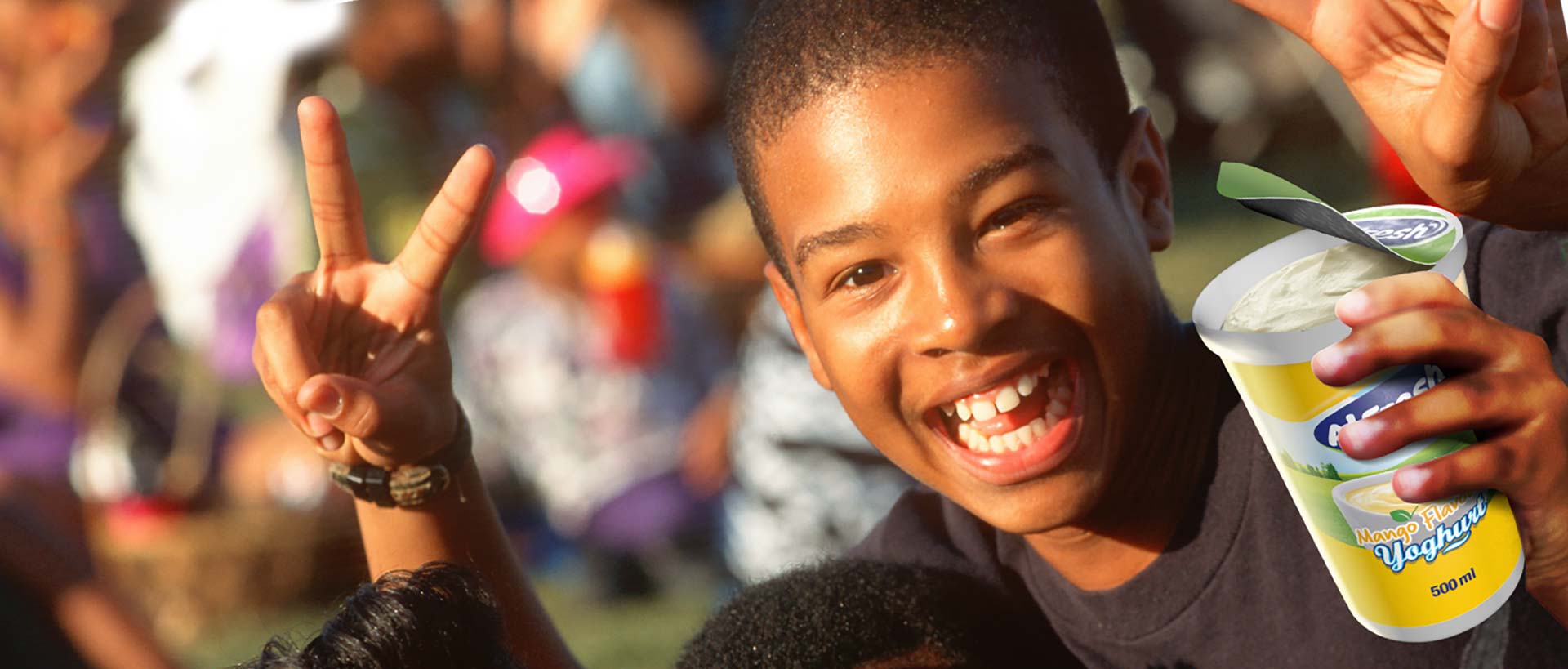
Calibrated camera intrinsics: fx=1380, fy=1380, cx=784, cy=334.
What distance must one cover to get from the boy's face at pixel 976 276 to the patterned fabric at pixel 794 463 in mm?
2238

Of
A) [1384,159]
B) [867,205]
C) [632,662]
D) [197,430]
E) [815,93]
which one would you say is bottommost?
[632,662]

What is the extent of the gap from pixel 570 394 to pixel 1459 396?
4.74 meters

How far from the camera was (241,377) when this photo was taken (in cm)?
673

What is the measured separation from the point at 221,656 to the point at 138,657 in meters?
2.63

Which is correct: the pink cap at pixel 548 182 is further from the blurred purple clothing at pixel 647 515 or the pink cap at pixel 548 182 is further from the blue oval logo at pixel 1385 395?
the blue oval logo at pixel 1385 395

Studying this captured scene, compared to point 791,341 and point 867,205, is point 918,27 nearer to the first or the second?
point 867,205

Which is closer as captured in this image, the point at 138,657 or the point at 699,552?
the point at 138,657

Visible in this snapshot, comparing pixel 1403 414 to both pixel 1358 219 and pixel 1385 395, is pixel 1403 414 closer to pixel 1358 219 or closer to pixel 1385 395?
pixel 1385 395

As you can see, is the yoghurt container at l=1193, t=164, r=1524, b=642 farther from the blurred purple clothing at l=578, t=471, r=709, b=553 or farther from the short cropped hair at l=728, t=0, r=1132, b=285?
the blurred purple clothing at l=578, t=471, r=709, b=553

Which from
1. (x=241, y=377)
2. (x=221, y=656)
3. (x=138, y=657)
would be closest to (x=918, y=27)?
(x=138, y=657)

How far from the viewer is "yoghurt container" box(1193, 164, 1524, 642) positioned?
1.48m

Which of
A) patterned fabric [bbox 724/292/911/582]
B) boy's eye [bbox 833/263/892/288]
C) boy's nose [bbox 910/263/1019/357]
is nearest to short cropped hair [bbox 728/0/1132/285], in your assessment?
boy's eye [bbox 833/263/892/288]

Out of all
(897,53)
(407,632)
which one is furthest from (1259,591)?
(407,632)

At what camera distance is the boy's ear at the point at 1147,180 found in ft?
6.80
